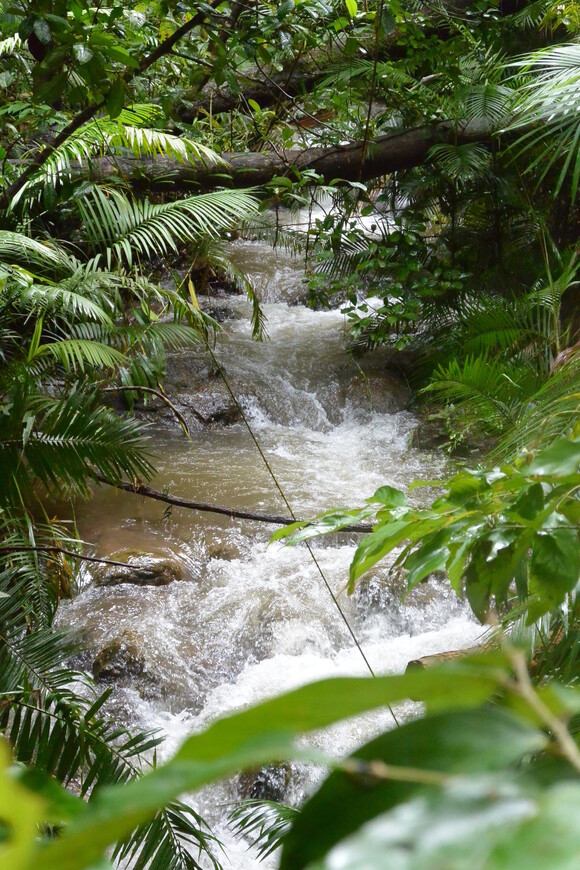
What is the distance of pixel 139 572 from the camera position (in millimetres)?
3725

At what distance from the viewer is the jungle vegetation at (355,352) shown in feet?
0.68

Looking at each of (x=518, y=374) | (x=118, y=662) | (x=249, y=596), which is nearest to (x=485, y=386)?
(x=518, y=374)

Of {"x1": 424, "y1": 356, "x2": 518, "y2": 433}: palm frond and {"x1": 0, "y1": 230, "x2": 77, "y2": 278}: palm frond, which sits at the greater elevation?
{"x1": 0, "y1": 230, "x2": 77, "y2": 278}: palm frond

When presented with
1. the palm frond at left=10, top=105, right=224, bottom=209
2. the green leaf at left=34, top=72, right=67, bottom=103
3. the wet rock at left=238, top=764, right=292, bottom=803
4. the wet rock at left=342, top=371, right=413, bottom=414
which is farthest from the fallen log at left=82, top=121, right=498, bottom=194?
the wet rock at left=238, top=764, right=292, bottom=803

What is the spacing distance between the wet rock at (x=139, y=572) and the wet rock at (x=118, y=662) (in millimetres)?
505

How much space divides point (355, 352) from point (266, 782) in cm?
423

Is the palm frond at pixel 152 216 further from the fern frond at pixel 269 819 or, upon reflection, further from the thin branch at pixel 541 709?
the thin branch at pixel 541 709

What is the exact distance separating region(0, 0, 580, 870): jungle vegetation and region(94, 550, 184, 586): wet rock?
0.38m

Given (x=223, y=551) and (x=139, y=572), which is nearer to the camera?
(x=139, y=572)

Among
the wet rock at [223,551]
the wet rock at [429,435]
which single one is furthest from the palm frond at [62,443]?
the wet rock at [429,435]

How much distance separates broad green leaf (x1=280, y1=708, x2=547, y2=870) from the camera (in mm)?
217

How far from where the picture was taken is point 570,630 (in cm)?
127

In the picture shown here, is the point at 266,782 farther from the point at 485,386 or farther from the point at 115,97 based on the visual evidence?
the point at 115,97

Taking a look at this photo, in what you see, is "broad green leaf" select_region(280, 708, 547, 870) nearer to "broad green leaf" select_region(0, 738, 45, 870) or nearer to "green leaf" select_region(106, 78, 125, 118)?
"broad green leaf" select_region(0, 738, 45, 870)
